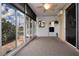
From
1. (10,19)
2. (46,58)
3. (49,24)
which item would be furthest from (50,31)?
(46,58)

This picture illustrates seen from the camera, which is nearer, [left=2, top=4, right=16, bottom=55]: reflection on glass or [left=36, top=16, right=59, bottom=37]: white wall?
[left=2, top=4, right=16, bottom=55]: reflection on glass

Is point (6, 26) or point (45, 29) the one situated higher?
point (6, 26)

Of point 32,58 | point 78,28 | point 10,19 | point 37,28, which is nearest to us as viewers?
point 32,58

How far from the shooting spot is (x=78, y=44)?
6.84m

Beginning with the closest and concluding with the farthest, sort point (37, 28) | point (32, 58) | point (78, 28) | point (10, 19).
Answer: point (32, 58), point (10, 19), point (78, 28), point (37, 28)

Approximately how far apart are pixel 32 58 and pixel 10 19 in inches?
135

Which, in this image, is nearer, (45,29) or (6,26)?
(6,26)

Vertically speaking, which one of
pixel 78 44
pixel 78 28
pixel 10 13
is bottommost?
pixel 78 44

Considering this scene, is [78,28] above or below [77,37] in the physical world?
above

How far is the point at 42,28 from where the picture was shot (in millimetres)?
17250

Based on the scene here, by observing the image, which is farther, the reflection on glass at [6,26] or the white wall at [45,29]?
the white wall at [45,29]

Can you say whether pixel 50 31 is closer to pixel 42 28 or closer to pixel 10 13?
pixel 42 28

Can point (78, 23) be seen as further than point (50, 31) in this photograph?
No

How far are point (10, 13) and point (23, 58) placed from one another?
3471 millimetres
